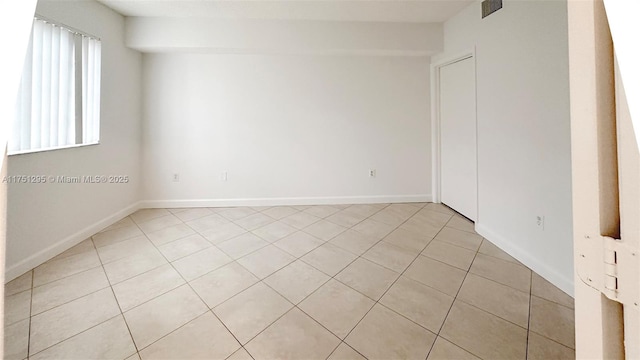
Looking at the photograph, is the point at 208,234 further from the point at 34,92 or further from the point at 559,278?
the point at 559,278

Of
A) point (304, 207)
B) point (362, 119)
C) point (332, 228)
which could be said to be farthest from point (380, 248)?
point (362, 119)

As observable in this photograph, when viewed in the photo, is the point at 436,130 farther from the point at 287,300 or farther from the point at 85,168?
the point at 85,168

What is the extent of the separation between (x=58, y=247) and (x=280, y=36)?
11.3 feet

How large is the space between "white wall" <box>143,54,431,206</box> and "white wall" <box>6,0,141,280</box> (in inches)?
10.6

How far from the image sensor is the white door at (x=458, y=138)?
2988 millimetres

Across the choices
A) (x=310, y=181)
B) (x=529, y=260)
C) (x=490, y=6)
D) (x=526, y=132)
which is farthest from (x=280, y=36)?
(x=529, y=260)

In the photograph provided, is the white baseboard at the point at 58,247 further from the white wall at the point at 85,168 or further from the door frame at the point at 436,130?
the door frame at the point at 436,130

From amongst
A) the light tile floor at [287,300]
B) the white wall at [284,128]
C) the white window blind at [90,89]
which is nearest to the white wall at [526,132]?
the light tile floor at [287,300]

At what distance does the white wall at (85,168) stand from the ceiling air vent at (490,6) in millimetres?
4195

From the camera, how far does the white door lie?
2988 mm

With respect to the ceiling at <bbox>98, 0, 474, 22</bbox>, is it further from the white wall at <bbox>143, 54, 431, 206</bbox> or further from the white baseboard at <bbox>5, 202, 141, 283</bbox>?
the white baseboard at <bbox>5, 202, 141, 283</bbox>

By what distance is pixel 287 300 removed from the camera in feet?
5.46

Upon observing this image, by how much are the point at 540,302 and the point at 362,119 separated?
2967 mm

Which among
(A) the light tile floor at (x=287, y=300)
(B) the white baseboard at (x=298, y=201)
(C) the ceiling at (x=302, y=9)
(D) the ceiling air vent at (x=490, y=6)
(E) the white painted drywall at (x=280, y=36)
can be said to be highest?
(C) the ceiling at (x=302, y=9)
